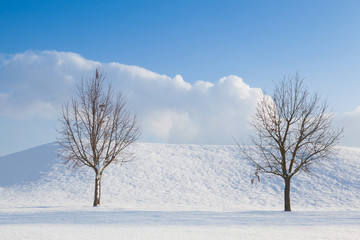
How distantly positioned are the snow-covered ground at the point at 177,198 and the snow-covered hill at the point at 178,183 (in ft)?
0.31

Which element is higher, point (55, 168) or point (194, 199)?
point (55, 168)

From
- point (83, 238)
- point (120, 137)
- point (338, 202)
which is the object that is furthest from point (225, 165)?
point (83, 238)

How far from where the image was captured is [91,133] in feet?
66.1

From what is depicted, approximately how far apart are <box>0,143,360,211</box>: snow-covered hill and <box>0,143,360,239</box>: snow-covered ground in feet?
0.31

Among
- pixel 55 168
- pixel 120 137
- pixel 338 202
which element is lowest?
pixel 338 202

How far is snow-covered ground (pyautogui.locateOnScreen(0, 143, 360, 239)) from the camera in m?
11.3

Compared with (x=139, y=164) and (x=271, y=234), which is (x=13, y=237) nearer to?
(x=271, y=234)

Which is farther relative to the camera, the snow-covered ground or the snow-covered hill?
the snow-covered hill

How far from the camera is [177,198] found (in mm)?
26344

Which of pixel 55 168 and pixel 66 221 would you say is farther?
pixel 55 168

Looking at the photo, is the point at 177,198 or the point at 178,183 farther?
the point at 178,183

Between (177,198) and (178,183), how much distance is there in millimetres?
4182

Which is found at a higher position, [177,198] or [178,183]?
[178,183]

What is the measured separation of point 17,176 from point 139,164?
558 inches
